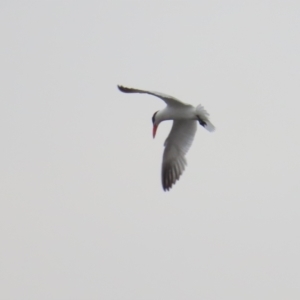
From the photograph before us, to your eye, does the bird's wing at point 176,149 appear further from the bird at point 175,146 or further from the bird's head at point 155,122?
the bird's head at point 155,122

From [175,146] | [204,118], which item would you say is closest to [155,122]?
[175,146]

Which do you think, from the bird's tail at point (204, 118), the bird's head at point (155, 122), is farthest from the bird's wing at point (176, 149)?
the bird's tail at point (204, 118)

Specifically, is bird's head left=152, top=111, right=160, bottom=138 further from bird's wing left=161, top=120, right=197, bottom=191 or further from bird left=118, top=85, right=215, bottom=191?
bird's wing left=161, top=120, right=197, bottom=191

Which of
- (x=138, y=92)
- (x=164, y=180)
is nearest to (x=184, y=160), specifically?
(x=164, y=180)

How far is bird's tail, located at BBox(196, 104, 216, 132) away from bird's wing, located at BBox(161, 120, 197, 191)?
121 cm

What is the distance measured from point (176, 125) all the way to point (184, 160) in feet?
2.34

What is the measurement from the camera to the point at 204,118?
17.9 meters

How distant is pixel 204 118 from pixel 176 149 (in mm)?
1775

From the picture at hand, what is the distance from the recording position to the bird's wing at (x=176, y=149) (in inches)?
763

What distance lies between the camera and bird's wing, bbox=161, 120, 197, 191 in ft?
63.6

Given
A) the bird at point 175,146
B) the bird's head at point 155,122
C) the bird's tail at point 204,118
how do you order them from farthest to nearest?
the bird at point 175,146 < the bird's head at point 155,122 < the bird's tail at point 204,118

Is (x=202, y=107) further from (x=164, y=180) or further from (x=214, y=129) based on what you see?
(x=164, y=180)

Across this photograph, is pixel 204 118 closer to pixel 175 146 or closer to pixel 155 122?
pixel 155 122

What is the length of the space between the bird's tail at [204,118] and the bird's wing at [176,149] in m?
1.21
